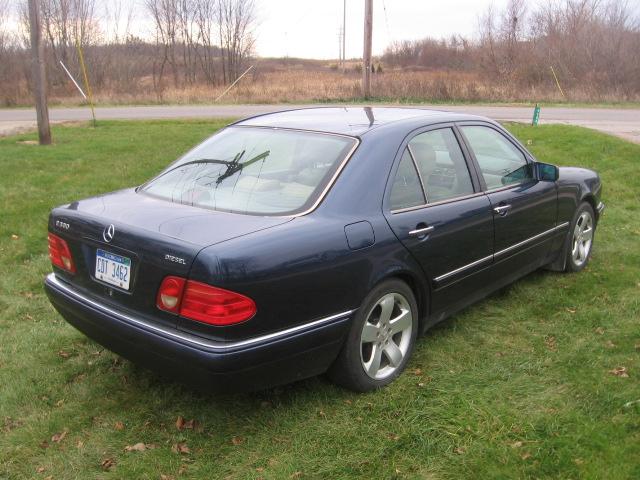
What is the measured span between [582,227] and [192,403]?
3.86m

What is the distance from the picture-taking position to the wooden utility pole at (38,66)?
11203 mm

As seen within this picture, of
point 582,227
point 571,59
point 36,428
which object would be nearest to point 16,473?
point 36,428

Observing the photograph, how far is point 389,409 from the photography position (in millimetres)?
3232

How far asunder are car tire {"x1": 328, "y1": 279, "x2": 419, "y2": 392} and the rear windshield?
657 mm

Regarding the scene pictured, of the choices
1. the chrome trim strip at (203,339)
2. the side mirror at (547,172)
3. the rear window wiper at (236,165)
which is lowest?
the chrome trim strip at (203,339)

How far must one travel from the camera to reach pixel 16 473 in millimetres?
2822

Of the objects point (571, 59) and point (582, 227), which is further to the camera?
point (571, 59)

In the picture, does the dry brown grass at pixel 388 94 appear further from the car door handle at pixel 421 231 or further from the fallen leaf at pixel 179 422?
the fallen leaf at pixel 179 422

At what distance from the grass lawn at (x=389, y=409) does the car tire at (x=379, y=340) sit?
107mm

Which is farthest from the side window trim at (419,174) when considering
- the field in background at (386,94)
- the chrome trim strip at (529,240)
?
the field in background at (386,94)

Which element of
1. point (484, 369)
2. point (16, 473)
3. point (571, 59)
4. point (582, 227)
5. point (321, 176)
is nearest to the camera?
point (16, 473)

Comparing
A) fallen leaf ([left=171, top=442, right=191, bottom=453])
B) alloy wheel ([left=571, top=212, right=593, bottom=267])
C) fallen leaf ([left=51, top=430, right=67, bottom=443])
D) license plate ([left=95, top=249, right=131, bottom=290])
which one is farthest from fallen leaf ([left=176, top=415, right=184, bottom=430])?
alloy wheel ([left=571, top=212, right=593, bottom=267])

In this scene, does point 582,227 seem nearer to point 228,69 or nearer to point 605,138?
point 605,138

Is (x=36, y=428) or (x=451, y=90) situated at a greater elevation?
(x=451, y=90)
